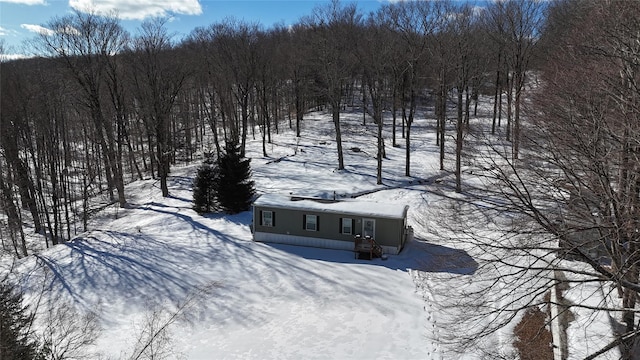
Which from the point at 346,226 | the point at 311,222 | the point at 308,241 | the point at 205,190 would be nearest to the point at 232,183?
the point at 205,190

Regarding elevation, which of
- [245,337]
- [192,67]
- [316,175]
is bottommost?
[245,337]

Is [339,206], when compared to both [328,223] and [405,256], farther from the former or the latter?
[405,256]

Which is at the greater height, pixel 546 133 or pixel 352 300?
pixel 546 133

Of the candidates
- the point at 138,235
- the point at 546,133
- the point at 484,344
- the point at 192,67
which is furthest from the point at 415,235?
the point at 192,67

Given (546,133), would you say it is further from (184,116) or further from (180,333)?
(184,116)

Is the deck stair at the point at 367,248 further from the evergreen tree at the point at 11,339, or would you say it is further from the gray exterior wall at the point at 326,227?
the evergreen tree at the point at 11,339

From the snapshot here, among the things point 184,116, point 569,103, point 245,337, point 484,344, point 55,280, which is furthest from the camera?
point 184,116

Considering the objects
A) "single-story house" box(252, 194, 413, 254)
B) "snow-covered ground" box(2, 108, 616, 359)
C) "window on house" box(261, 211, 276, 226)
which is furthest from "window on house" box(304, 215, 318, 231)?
"window on house" box(261, 211, 276, 226)
